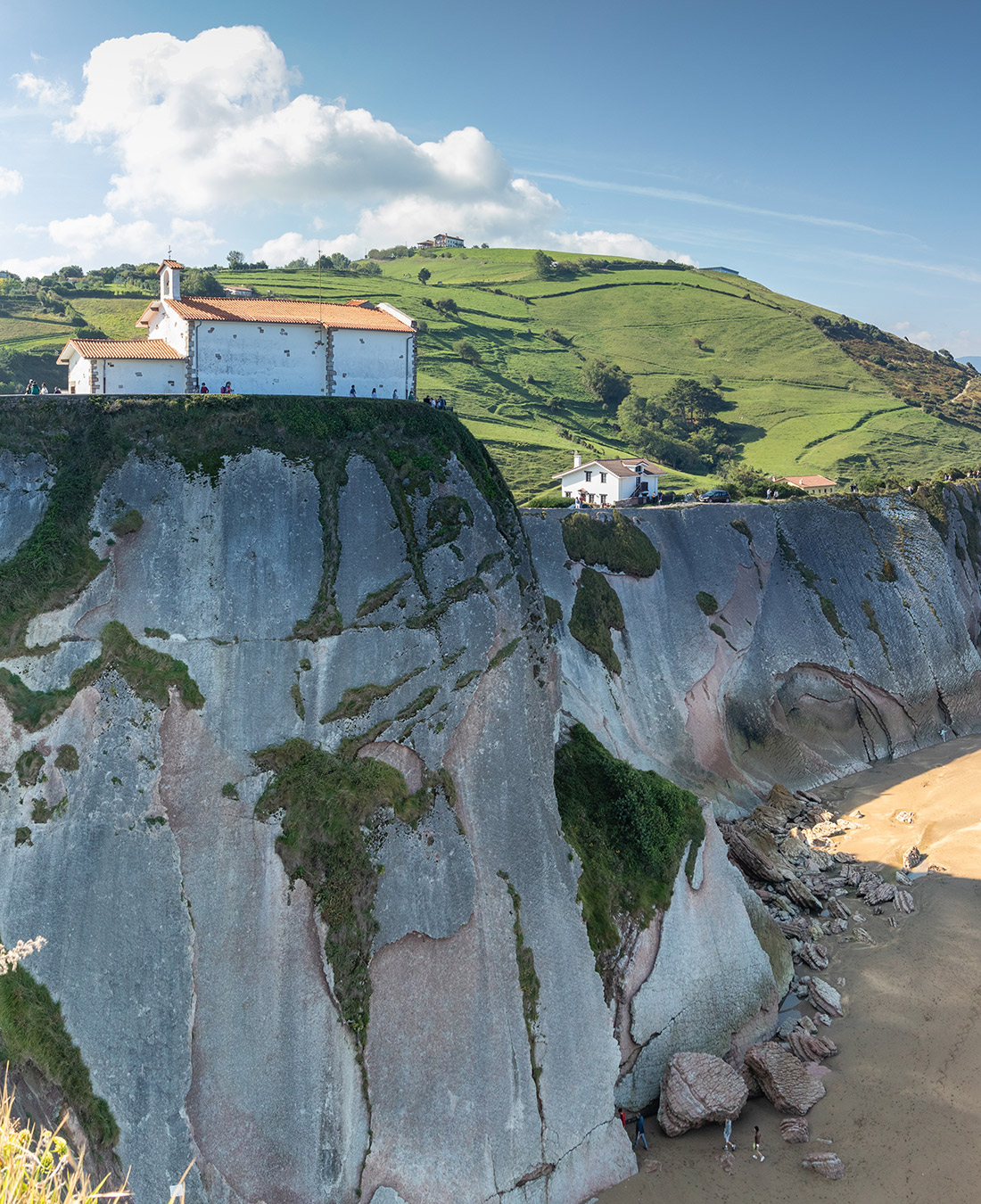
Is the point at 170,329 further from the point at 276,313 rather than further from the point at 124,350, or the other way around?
the point at 276,313

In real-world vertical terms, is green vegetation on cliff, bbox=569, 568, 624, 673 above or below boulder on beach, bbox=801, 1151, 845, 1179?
above

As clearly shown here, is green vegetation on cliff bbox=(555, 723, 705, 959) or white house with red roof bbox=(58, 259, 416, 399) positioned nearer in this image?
green vegetation on cliff bbox=(555, 723, 705, 959)

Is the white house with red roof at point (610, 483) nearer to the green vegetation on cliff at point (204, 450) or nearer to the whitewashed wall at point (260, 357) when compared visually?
the whitewashed wall at point (260, 357)

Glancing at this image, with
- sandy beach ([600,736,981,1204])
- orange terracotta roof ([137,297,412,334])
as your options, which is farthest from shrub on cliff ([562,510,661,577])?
sandy beach ([600,736,981,1204])

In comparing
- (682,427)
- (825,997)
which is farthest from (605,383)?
(825,997)

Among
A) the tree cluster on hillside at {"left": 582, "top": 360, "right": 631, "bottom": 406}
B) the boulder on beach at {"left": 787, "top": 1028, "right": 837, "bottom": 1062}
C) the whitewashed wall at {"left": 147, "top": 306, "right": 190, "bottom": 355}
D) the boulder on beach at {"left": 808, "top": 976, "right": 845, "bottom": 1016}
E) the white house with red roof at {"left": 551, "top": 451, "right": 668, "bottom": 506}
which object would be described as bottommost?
the boulder on beach at {"left": 787, "top": 1028, "right": 837, "bottom": 1062}

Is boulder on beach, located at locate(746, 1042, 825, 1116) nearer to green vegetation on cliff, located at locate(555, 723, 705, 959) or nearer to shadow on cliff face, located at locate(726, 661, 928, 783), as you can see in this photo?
green vegetation on cliff, located at locate(555, 723, 705, 959)

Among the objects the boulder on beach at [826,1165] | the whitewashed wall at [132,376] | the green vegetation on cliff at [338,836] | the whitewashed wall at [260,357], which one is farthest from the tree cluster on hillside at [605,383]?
the boulder on beach at [826,1165]
